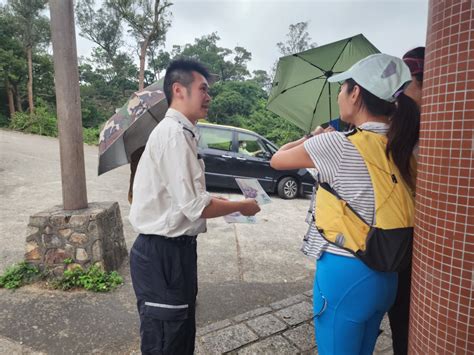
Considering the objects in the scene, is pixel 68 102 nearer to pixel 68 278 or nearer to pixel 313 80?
pixel 68 278

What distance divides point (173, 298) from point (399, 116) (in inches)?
54.6

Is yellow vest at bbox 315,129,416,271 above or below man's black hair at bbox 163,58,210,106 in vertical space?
below

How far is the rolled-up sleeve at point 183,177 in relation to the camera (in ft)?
5.36

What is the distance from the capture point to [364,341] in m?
Result: 1.50

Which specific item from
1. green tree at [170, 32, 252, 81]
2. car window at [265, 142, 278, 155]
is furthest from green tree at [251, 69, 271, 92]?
car window at [265, 142, 278, 155]

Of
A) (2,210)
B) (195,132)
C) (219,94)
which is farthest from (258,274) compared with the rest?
(219,94)

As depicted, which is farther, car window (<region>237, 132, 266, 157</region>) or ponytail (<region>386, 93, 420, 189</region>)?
car window (<region>237, 132, 266, 157</region>)

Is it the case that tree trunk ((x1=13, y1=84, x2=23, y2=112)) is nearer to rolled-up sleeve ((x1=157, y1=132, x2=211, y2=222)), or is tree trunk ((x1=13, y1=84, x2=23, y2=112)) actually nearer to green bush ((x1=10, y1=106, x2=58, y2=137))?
green bush ((x1=10, y1=106, x2=58, y2=137))

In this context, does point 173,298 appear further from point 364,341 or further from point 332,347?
point 364,341

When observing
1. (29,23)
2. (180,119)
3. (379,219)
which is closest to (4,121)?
(29,23)

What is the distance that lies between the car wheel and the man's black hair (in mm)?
6743

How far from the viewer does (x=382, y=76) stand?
140 centimetres

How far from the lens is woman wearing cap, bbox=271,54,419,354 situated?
1345mm

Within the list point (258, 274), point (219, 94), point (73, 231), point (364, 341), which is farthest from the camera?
point (219, 94)
